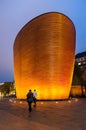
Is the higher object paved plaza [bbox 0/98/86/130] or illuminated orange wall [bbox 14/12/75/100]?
illuminated orange wall [bbox 14/12/75/100]

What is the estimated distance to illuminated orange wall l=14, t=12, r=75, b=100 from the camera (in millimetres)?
26094

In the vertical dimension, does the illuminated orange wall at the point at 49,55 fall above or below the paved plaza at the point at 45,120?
above

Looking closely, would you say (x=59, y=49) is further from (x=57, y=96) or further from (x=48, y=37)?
(x=57, y=96)

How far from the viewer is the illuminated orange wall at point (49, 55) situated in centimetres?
2609

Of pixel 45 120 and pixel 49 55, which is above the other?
pixel 49 55

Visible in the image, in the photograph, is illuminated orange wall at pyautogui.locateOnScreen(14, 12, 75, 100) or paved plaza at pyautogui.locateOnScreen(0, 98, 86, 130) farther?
illuminated orange wall at pyautogui.locateOnScreen(14, 12, 75, 100)

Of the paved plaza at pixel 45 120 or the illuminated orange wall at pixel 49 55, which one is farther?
the illuminated orange wall at pixel 49 55

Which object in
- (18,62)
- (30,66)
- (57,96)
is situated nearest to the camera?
(57,96)

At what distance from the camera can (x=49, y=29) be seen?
2681cm

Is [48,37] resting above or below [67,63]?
above

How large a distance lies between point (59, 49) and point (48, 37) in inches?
72.2

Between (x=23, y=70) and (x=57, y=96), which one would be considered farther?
(x=23, y=70)

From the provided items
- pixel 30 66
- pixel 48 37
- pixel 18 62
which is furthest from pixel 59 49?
pixel 18 62

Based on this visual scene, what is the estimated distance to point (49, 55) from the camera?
26.4 metres
